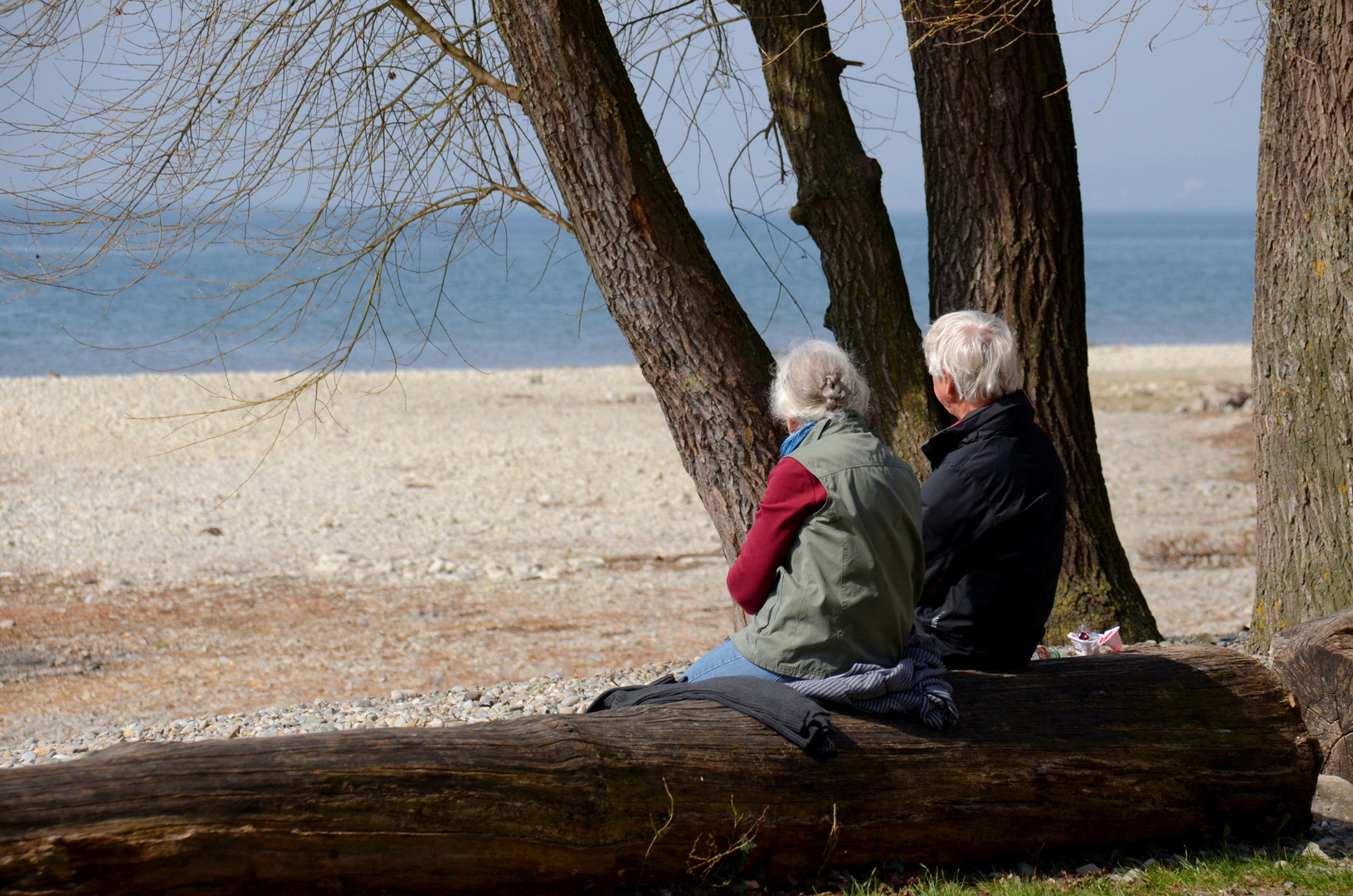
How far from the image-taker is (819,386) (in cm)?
312

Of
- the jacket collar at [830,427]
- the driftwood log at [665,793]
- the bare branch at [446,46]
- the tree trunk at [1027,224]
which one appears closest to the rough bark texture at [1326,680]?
the driftwood log at [665,793]

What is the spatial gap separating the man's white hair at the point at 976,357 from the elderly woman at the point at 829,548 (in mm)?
432

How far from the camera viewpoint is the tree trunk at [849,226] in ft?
16.6

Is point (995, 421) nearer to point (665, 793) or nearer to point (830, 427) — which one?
point (830, 427)

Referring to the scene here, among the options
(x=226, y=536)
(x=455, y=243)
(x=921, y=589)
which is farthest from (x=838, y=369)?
(x=226, y=536)

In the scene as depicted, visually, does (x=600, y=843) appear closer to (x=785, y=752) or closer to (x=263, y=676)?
(x=785, y=752)

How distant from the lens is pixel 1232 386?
1848 cm

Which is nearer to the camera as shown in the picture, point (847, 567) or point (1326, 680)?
point (847, 567)

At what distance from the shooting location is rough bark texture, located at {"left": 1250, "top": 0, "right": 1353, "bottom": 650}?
452 cm

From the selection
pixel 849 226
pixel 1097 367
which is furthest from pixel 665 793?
pixel 1097 367

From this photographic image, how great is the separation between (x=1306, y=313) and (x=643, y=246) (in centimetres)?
290

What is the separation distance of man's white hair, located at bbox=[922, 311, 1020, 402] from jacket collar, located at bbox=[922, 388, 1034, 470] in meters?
0.05

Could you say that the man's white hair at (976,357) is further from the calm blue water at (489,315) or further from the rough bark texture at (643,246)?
the rough bark texture at (643,246)

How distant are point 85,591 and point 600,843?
7.65 metres
